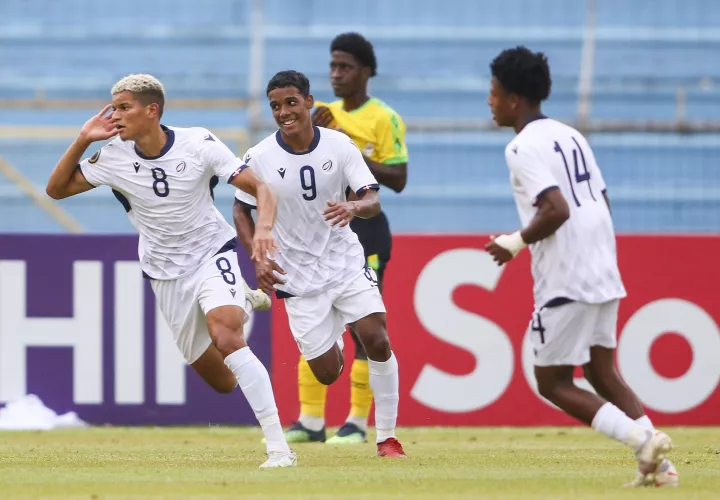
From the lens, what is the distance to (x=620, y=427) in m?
5.64

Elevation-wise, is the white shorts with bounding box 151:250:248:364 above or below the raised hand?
below

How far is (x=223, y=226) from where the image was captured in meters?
7.51

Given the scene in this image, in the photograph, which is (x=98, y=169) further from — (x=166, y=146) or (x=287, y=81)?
(x=287, y=81)

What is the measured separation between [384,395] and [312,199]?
1193mm

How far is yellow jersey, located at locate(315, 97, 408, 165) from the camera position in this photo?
9.07 metres

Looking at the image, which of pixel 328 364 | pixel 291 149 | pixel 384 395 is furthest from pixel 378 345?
pixel 291 149

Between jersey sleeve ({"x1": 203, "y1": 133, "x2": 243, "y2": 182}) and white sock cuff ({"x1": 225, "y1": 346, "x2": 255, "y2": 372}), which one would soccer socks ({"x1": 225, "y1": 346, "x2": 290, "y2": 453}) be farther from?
jersey sleeve ({"x1": 203, "y1": 133, "x2": 243, "y2": 182})

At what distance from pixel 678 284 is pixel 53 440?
5174 millimetres

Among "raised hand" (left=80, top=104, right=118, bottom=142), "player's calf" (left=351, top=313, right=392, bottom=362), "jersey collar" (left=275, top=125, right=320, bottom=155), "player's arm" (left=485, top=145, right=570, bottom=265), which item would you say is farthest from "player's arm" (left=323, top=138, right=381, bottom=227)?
"player's arm" (left=485, top=145, right=570, bottom=265)

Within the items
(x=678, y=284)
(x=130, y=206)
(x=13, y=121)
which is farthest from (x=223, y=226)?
(x=13, y=121)

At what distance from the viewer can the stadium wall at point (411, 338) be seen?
10828 mm

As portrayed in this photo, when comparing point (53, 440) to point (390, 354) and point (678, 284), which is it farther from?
point (678, 284)

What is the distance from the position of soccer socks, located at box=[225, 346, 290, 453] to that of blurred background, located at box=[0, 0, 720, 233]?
7.90 meters

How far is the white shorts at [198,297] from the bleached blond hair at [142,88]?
0.93 m
